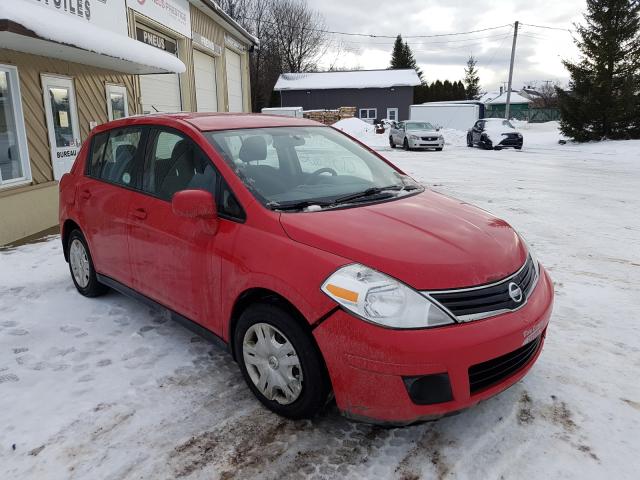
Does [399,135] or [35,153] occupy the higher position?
[399,135]

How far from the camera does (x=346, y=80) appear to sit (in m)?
46.8

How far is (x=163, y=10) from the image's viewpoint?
1302cm

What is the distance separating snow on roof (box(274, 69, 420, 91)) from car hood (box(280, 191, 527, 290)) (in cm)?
4446

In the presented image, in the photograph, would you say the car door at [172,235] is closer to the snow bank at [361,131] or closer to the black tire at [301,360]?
the black tire at [301,360]

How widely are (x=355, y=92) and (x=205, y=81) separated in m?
30.8

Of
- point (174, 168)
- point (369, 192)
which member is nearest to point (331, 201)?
point (369, 192)

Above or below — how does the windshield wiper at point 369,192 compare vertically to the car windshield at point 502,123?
below

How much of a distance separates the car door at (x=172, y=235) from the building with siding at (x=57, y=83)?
329cm

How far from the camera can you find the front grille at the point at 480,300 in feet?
7.81

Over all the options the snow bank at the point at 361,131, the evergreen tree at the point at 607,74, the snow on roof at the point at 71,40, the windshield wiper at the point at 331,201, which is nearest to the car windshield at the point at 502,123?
the evergreen tree at the point at 607,74

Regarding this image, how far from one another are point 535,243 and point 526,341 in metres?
4.31

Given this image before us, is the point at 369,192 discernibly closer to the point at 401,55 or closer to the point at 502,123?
the point at 502,123

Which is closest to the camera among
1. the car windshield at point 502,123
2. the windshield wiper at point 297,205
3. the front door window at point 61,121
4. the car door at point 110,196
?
the windshield wiper at point 297,205

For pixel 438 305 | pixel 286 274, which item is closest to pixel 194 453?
pixel 286 274
